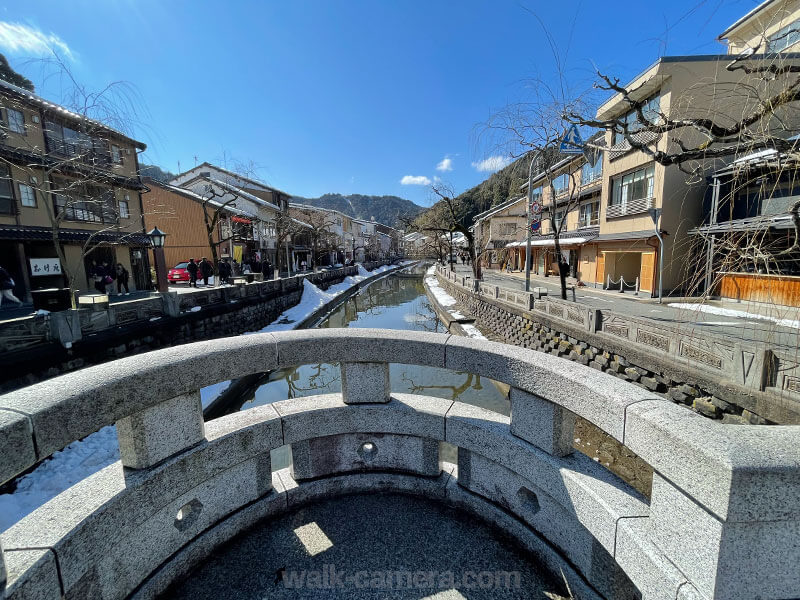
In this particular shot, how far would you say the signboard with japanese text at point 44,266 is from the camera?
14.3 meters

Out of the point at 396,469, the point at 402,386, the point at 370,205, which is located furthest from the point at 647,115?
the point at 370,205

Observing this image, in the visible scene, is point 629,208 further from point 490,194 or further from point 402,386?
point 402,386

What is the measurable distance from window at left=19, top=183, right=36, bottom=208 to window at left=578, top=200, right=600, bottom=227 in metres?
29.7

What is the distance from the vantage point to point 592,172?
74.4 feet

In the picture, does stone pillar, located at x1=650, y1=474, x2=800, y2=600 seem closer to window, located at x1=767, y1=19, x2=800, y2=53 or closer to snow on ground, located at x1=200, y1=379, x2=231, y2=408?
window, located at x1=767, y1=19, x2=800, y2=53

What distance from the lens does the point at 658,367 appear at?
7.28 metres

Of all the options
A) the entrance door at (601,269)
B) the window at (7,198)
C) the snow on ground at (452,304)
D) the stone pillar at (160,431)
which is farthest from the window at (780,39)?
the window at (7,198)

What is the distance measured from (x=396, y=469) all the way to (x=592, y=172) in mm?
25564

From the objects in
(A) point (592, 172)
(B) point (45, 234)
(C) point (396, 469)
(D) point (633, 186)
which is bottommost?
(C) point (396, 469)

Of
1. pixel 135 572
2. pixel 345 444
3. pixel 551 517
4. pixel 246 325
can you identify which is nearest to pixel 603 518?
pixel 551 517

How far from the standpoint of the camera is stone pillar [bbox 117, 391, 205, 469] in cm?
202

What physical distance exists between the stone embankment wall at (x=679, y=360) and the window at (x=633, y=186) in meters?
9.75

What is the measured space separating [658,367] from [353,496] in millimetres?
7352

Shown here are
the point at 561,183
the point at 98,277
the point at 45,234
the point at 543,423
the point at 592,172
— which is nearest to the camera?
the point at 543,423
